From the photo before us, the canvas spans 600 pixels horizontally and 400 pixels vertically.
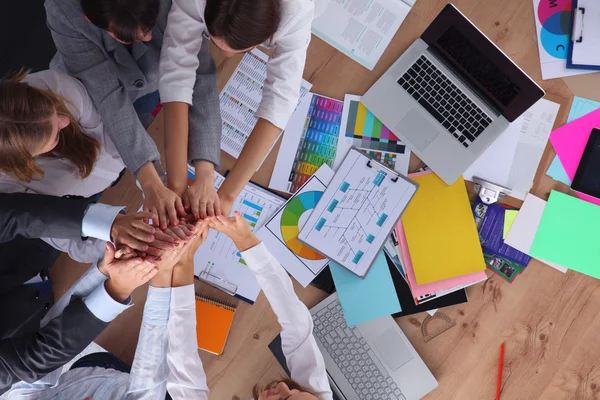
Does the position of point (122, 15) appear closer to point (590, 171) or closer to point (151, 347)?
point (151, 347)

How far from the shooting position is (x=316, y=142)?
141 cm

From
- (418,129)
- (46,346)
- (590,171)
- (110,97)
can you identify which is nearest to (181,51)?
(110,97)

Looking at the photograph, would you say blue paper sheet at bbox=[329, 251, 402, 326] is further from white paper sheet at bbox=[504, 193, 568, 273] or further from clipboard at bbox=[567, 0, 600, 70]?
clipboard at bbox=[567, 0, 600, 70]

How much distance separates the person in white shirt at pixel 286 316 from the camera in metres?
1.25

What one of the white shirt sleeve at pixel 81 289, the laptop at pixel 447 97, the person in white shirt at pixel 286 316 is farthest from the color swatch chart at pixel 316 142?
the white shirt sleeve at pixel 81 289

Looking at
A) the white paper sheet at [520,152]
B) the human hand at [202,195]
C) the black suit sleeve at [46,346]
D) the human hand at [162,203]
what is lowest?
the black suit sleeve at [46,346]

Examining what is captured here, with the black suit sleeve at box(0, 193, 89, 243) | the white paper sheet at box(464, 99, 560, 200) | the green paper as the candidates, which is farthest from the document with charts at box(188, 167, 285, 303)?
the green paper

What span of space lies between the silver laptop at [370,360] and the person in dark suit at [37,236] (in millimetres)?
512

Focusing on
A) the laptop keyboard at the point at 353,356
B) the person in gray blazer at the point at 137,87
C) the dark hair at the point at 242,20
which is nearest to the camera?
the dark hair at the point at 242,20

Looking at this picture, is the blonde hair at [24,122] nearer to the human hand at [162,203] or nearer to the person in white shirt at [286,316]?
the human hand at [162,203]

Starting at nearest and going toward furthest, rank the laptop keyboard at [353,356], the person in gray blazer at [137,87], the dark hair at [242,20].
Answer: the dark hair at [242,20], the person in gray blazer at [137,87], the laptop keyboard at [353,356]

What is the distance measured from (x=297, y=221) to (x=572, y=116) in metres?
0.83

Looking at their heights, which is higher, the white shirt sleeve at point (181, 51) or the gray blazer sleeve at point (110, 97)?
the white shirt sleeve at point (181, 51)

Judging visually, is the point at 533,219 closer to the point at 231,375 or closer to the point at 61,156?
the point at 231,375
